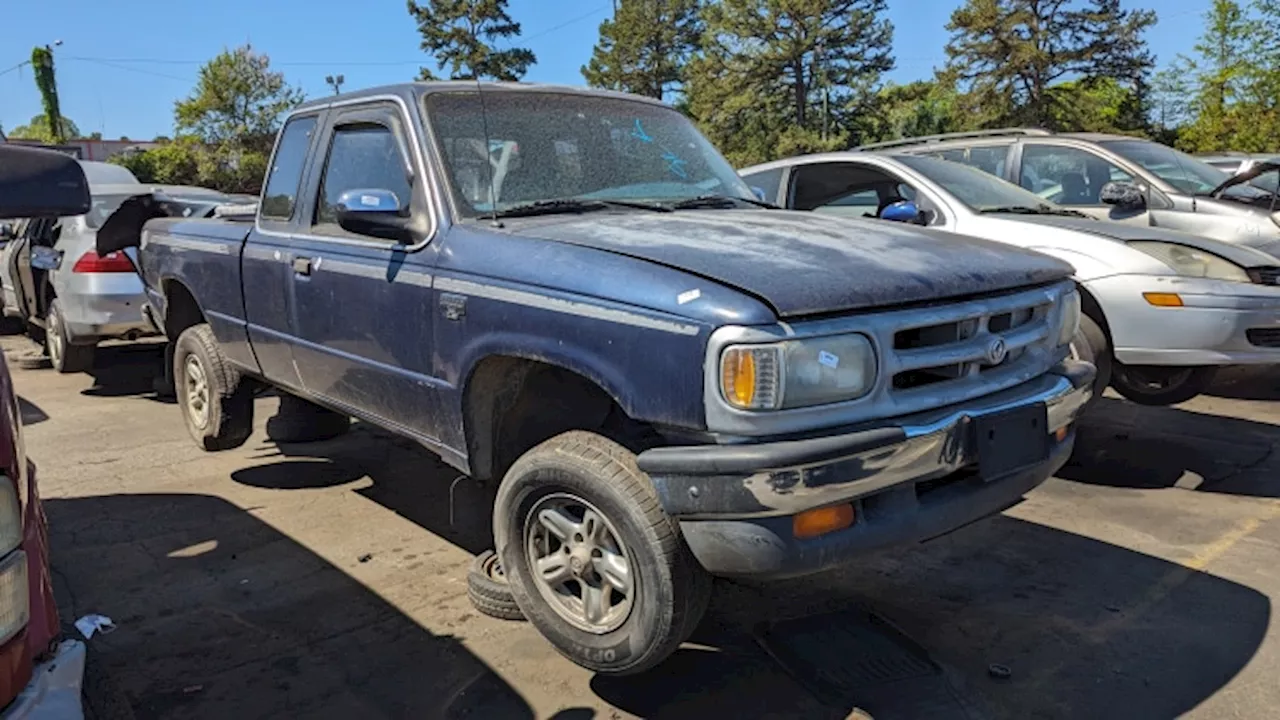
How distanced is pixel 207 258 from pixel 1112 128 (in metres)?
36.4

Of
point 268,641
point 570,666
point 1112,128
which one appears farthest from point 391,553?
point 1112,128

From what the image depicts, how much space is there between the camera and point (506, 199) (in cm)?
357

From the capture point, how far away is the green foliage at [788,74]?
141 ft

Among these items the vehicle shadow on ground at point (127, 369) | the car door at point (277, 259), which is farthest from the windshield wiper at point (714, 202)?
the vehicle shadow on ground at point (127, 369)

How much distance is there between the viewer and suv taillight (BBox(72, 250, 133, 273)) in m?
7.80

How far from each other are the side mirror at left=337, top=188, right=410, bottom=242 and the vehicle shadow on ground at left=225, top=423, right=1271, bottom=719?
1.63 m

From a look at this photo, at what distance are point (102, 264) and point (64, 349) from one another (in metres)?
1.15

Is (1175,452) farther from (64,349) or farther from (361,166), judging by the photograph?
(64,349)

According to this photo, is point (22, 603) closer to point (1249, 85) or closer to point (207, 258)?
point (207, 258)

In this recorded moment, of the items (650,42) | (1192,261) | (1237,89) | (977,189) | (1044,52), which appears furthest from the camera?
(650,42)

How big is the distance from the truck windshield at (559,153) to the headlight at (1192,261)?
2511mm

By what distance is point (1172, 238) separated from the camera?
5277mm

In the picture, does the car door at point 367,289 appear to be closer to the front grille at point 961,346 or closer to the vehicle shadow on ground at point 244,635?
the vehicle shadow on ground at point 244,635

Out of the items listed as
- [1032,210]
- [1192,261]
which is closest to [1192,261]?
[1192,261]
